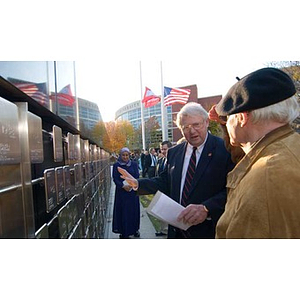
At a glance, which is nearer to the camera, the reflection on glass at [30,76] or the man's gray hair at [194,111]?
the reflection on glass at [30,76]

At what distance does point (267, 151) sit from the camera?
3.10 feet

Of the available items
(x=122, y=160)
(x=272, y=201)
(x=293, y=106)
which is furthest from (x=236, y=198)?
(x=122, y=160)

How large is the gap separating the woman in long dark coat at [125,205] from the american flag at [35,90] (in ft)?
9.82

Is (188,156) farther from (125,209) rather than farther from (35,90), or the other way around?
(125,209)

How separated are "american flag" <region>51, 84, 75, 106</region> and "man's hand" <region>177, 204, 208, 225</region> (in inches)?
43.1

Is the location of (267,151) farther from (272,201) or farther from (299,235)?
(299,235)

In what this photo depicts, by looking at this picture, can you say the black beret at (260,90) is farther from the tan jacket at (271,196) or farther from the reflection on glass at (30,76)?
the reflection on glass at (30,76)

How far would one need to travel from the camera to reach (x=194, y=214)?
5.16 ft

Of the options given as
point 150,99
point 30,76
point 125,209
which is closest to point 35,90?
point 30,76

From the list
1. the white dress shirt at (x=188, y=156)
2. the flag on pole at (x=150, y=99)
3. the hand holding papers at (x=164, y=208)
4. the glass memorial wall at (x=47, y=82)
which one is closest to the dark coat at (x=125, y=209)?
the glass memorial wall at (x=47, y=82)

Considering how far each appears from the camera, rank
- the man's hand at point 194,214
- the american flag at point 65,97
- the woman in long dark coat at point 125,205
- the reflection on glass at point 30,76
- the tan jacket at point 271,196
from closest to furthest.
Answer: the tan jacket at point 271,196, the reflection on glass at point 30,76, the man's hand at point 194,214, the american flag at point 65,97, the woman in long dark coat at point 125,205

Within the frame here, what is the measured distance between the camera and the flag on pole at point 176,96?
380 inches

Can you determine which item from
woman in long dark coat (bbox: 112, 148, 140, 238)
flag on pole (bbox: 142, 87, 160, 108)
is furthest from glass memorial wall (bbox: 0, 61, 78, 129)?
flag on pole (bbox: 142, 87, 160, 108)

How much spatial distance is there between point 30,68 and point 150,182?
3.83 feet
